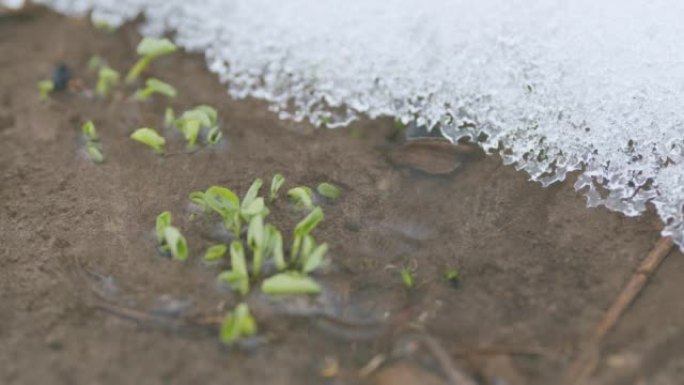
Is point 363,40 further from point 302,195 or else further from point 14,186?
point 14,186

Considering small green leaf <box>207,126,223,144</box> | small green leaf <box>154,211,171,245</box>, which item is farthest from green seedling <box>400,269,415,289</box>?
small green leaf <box>207,126,223,144</box>

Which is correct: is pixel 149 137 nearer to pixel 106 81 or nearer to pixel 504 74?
pixel 106 81

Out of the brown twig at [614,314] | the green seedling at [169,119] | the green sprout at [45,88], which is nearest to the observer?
the brown twig at [614,314]

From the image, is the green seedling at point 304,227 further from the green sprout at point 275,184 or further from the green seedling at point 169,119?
the green seedling at point 169,119

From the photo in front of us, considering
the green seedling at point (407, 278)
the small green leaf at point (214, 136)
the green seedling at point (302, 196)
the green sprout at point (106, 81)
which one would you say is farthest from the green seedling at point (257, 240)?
the green sprout at point (106, 81)

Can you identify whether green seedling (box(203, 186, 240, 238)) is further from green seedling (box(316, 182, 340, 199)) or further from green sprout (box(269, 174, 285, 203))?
green seedling (box(316, 182, 340, 199))

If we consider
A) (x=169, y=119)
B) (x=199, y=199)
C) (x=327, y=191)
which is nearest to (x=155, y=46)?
(x=169, y=119)
